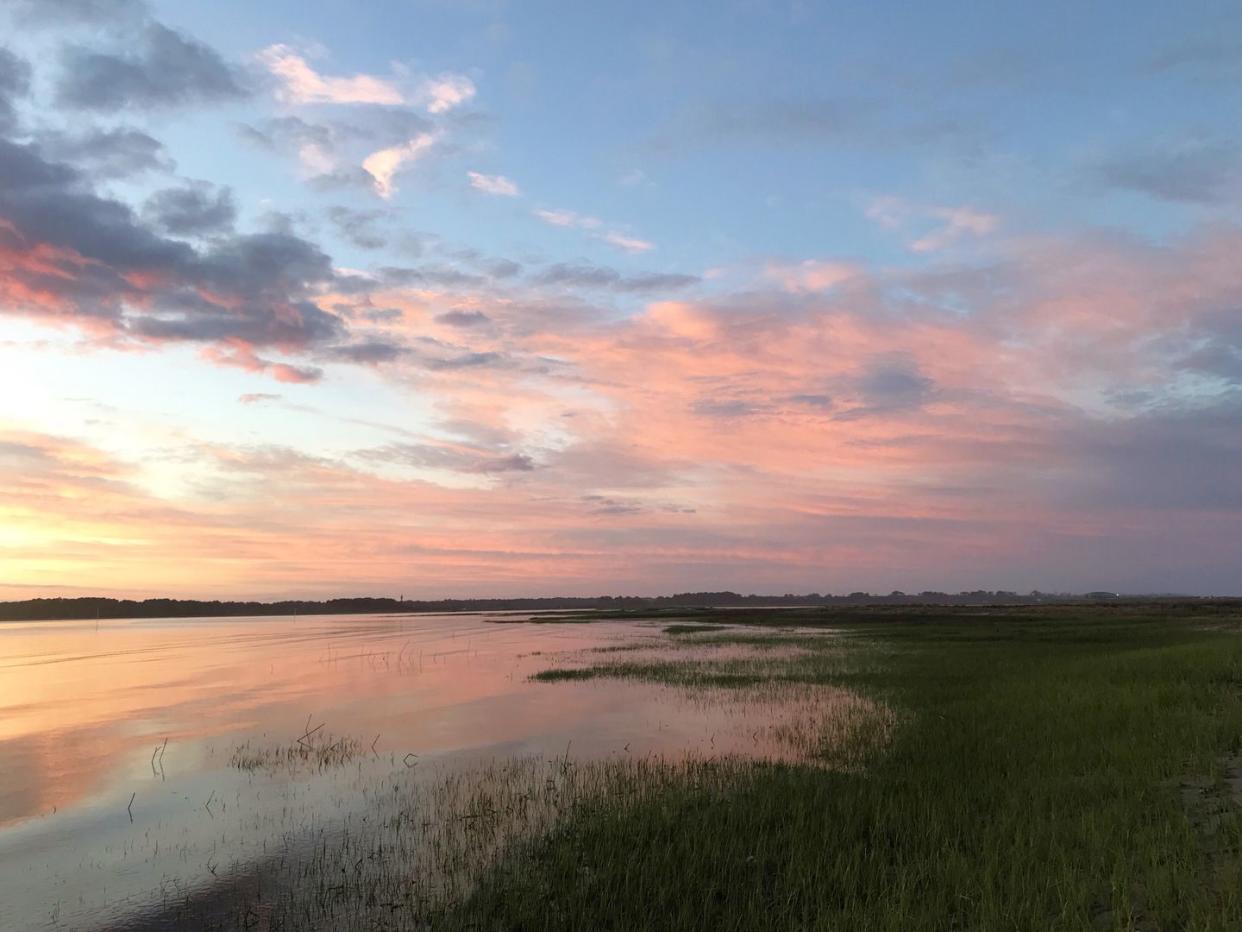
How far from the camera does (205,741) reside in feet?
78.1

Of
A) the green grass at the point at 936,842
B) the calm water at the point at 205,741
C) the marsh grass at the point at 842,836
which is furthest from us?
the calm water at the point at 205,741

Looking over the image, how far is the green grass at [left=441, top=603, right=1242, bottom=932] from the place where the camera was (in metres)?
8.33

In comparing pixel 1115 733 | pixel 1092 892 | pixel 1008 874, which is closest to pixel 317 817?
pixel 1008 874

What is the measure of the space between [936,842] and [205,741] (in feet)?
75.9

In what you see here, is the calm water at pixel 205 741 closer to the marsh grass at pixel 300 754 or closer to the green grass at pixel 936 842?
the marsh grass at pixel 300 754

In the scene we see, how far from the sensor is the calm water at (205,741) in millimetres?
12383

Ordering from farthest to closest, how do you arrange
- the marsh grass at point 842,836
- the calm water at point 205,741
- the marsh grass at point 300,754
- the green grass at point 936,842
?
the marsh grass at point 300,754
the calm water at point 205,741
the marsh grass at point 842,836
the green grass at point 936,842

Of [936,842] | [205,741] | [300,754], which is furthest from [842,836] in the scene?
[205,741]

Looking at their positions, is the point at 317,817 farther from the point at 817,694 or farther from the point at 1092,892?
the point at 817,694

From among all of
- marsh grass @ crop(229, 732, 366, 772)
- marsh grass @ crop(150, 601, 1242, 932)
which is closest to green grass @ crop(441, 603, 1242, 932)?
marsh grass @ crop(150, 601, 1242, 932)

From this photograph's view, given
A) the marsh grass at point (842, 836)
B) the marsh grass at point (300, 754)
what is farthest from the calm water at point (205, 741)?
the marsh grass at point (842, 836)

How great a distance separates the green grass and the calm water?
6.16m

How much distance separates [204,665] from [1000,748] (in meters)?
54.2

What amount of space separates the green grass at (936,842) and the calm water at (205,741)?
6160 mm
